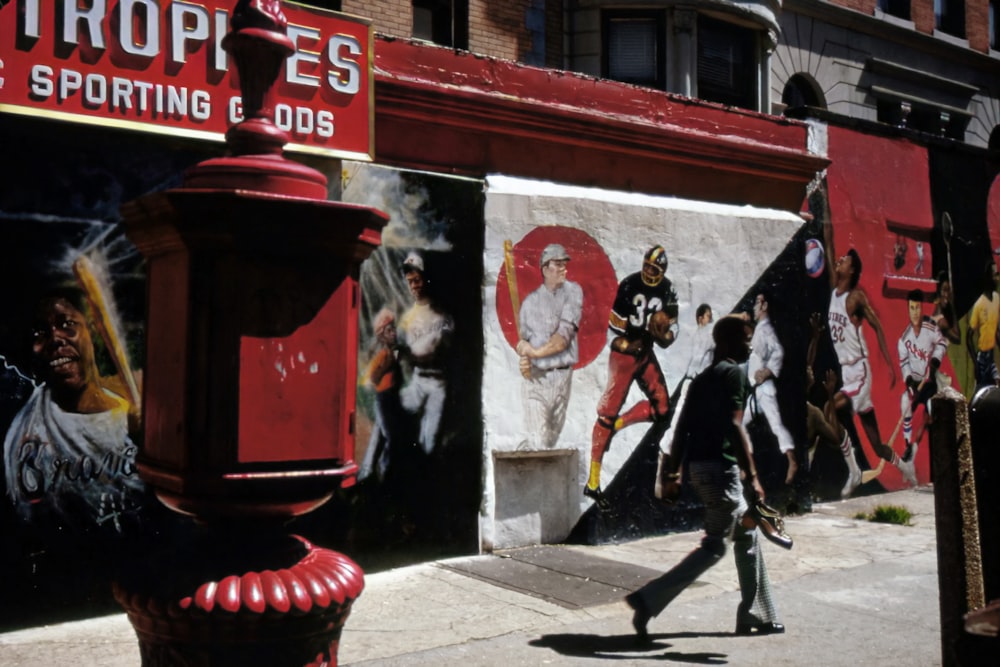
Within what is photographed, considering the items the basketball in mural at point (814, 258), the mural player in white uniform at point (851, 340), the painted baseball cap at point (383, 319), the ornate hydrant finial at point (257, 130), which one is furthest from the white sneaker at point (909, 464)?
the ornate hydrant finial at point (257, 130)

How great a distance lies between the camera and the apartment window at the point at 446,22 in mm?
11430

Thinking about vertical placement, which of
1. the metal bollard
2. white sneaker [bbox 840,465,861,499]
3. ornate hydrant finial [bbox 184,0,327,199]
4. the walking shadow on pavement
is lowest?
the walking shadow on pavement

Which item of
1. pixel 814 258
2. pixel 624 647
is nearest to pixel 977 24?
pixel 814 258

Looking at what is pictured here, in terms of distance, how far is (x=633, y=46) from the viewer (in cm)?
1310

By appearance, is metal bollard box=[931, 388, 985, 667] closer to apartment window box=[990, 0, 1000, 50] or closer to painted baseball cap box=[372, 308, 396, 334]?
painted baseball cap box=[372, 308, 396, 334]

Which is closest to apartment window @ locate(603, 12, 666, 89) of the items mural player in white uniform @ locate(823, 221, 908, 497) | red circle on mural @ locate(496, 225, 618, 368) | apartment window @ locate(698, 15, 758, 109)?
apartment window @ locate(698, 15, 758, 109)

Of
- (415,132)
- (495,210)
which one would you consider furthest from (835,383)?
(415,132)

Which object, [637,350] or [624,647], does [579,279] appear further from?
[624,647]

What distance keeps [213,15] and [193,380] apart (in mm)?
4884

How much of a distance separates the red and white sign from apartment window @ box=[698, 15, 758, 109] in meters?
6.60

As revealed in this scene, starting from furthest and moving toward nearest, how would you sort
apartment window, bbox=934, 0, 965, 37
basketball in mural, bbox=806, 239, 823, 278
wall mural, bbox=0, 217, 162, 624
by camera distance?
apartment window, bbox=934, 0, 965, 37
basketball in mural, bbox=806, 239, 823, 278
wall mural, bbox=0, 217, 162, 624

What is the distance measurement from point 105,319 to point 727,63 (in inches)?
369

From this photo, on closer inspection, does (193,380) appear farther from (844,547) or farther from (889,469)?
(889,469)

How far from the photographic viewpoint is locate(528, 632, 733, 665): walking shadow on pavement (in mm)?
5809
